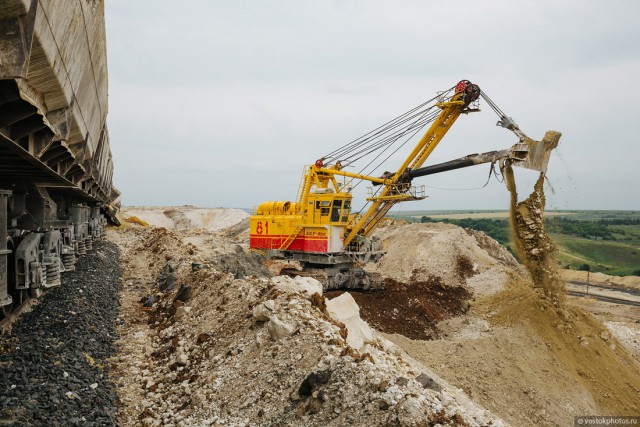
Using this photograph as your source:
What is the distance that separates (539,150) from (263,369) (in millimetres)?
10396

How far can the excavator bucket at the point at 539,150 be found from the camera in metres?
12.7

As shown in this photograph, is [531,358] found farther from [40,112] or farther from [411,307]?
[40,112]

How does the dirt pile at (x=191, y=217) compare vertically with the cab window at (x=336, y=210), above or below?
below

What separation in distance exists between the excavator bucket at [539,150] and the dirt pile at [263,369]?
7569 millimetres

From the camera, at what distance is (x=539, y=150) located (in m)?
13.0

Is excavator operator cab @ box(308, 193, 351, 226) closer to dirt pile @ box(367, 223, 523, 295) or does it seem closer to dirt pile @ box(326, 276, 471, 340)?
dirt pile @ box(326, 276, 471, 340)

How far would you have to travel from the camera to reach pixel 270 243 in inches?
704

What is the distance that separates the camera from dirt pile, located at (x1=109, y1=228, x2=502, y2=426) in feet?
15.5

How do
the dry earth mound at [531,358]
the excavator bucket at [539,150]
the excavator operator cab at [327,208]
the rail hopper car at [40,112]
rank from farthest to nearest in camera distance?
the excavator operator cab at [327,208] → the excavator bucket at [539,150] → the dry earth mound at [531,358] → the rail hopper car at [40,112]

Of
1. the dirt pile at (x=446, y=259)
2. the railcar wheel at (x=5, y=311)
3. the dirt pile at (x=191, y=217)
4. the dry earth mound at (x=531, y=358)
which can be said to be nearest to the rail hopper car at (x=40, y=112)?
the railcar wheel at (x=5, y=311)

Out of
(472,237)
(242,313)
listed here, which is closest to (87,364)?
(242,313)

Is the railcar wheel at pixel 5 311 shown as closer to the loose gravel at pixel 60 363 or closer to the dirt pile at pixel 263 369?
the loose gravel at pixel 60 363

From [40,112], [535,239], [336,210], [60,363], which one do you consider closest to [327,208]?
[336,210]

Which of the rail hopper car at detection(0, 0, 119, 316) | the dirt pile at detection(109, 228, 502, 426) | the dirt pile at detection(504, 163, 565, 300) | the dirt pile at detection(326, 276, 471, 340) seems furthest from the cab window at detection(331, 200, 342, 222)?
the rail hopper car at detection(0, 0, 119, 316)
